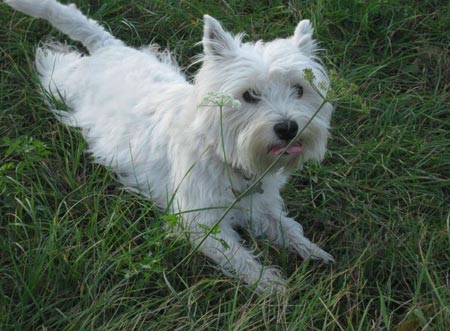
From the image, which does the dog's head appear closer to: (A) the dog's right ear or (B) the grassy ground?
(A) the dog's right ear

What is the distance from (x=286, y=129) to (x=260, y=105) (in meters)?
0.19

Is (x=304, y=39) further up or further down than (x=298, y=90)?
further up

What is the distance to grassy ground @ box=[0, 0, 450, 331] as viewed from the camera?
2854 millimetres

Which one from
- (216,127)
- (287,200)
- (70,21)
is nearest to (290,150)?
(216,127)

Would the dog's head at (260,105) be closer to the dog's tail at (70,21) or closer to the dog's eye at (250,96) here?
the dog's eye at (250,96)

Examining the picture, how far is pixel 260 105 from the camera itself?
9.72 ft

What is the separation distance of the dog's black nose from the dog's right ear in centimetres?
46

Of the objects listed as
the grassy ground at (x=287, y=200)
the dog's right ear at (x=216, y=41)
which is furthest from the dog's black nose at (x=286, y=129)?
the dog's right ear at (x=216, y=41)

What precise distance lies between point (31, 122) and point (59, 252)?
4.89ft

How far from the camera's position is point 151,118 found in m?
3.77

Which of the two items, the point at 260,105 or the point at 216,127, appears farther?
the point at 216,127

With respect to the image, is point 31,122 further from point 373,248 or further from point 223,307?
point 373,248

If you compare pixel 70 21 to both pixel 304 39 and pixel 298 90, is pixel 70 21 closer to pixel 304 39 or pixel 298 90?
pixel 304 39

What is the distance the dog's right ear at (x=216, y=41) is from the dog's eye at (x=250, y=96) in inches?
8.6
